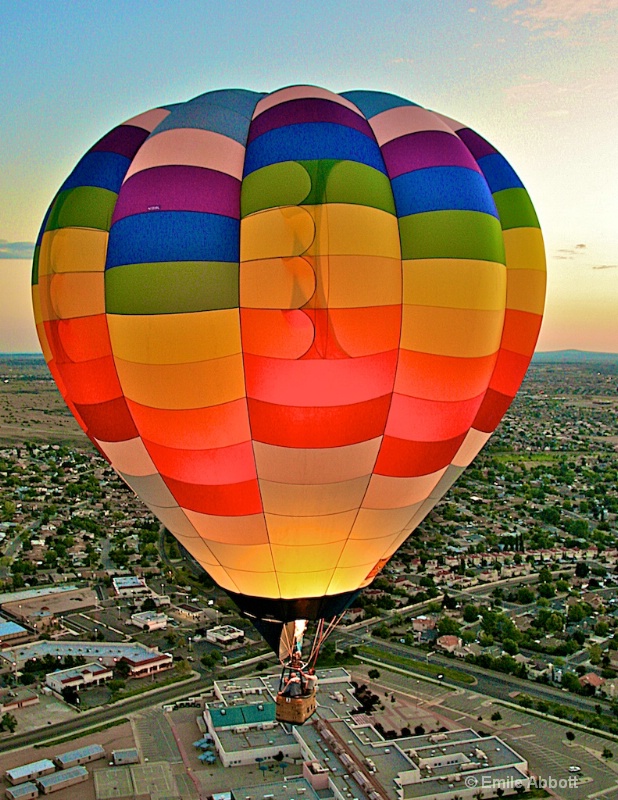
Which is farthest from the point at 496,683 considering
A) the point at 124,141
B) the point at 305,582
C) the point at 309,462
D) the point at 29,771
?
the point at 124,141

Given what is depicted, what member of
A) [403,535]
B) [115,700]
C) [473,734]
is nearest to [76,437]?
[115,700]

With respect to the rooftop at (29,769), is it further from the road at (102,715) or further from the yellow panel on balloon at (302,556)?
the yellow panel on balloon at (302,556)

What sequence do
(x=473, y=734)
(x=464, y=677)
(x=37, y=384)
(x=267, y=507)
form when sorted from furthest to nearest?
(x=37, y=384), (x=464, y=677), (x=473, y=734), (x=267, y=507)

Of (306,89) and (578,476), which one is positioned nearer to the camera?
(306,89)

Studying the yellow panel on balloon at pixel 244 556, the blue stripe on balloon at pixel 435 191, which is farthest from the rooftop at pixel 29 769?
the blue stripe on balloon at pixel 435 191

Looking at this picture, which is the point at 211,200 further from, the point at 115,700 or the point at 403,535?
the point at 115,700

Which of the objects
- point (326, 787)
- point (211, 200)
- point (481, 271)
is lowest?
point (326, 787)

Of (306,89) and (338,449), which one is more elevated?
(306,89)
